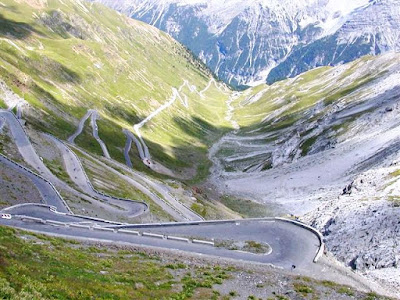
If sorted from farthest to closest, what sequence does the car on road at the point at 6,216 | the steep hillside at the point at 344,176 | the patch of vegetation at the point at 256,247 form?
the steep hillside at the point at 344,176, the patch of vegetation at the point at 256,247, the car on road at the point at 6,216

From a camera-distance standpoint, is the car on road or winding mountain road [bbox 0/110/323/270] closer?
the car on road

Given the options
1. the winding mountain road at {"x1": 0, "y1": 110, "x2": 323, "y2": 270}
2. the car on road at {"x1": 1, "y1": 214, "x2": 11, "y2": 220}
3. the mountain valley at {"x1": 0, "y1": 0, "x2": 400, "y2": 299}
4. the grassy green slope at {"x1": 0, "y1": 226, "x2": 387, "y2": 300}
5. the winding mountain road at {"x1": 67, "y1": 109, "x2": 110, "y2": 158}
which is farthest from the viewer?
the winding mountain road at {"x1": 67, "y1": 109, "x2": 110, "y2": 158}

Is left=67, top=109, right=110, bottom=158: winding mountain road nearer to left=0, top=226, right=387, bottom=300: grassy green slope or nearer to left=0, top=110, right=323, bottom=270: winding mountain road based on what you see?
left=0, top=110, right=323, bottom=270: winding mountain road

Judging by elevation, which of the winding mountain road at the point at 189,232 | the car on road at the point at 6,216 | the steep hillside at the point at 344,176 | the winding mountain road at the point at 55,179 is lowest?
the winding mountain road at the point at 55,179

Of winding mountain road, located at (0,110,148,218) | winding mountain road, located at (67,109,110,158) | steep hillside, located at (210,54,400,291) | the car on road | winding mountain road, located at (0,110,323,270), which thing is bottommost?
winding mountain road, located at (67,109,110,158)

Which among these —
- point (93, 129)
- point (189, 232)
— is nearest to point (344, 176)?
point (189, 232)

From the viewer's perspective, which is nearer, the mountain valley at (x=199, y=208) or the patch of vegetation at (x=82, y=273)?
the patch of vegetation at (x=82, y=273)

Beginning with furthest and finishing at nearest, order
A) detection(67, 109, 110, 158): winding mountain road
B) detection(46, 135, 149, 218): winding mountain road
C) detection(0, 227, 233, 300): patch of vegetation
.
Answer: detection(67, 109, 110, 158): winding mountain road, detection(46, 135, 149, 218): winding mountain road, detection(0, 227, 233, 300): patch of vegetation

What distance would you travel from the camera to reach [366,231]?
51062mm

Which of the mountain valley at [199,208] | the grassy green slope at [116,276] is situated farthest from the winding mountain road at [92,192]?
the grassy green slope at [116,276]

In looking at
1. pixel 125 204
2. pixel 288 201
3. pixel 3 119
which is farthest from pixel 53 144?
pixel 288 201

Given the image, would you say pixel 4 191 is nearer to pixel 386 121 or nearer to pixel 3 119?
pixel 3 119

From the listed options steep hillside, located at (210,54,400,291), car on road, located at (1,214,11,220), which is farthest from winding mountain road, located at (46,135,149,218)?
steep hillside, located at (210,54,400,291)

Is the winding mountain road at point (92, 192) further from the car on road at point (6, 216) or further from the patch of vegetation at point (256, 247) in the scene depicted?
the car on road at point (6, 216)
